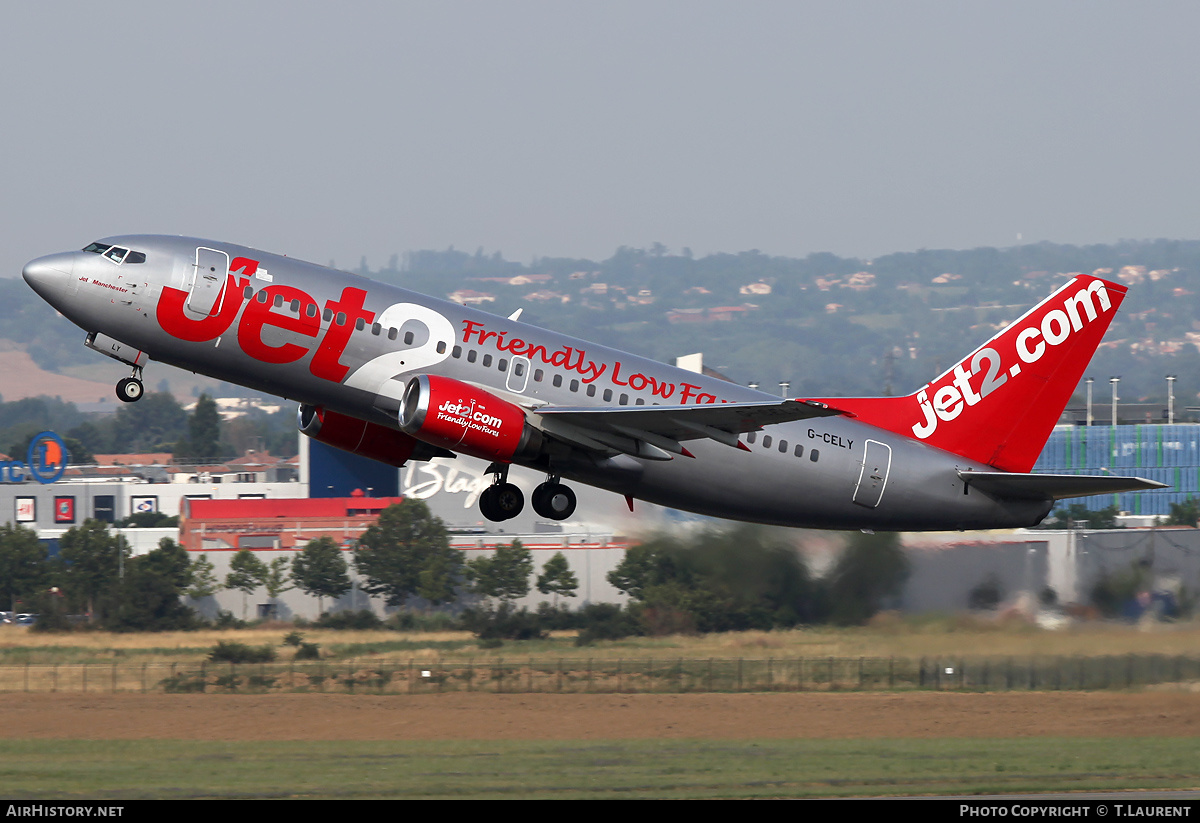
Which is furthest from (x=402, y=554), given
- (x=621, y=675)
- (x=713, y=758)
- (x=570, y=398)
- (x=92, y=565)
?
(x=570, y=398)

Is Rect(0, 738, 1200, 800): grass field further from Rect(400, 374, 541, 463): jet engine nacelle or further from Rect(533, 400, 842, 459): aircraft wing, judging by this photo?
Rect(400, 374, 541, 463): jet engine nacelle

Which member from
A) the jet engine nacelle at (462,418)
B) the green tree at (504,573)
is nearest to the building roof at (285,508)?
the green tree at (504,573)

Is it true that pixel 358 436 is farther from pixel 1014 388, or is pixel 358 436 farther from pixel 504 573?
pixel 504 573

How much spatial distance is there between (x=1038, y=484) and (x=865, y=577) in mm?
11494

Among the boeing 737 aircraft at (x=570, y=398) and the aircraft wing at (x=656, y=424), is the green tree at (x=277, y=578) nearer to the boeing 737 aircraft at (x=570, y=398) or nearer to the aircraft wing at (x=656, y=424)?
the boeing 737 aircraft at (x=570, y=398)

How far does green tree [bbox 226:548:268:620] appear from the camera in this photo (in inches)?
3162

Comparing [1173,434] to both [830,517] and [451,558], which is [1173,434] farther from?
[830,517]

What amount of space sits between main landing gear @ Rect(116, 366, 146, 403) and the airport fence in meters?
24.8

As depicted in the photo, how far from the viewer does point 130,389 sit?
30.8 m

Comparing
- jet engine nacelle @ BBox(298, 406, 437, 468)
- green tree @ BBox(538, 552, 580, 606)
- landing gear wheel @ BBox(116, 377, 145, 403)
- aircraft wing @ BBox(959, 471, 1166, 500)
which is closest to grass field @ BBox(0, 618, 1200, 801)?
aircraft wing @ BBox(959, 471, 1166, 500)

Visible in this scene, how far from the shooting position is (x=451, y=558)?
77000mm

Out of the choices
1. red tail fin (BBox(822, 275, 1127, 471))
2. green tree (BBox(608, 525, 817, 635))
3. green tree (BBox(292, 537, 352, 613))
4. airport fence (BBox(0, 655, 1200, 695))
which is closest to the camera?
red tail fin (BBox(822, 275, 1127, 471))

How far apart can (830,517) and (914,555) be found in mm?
11613
